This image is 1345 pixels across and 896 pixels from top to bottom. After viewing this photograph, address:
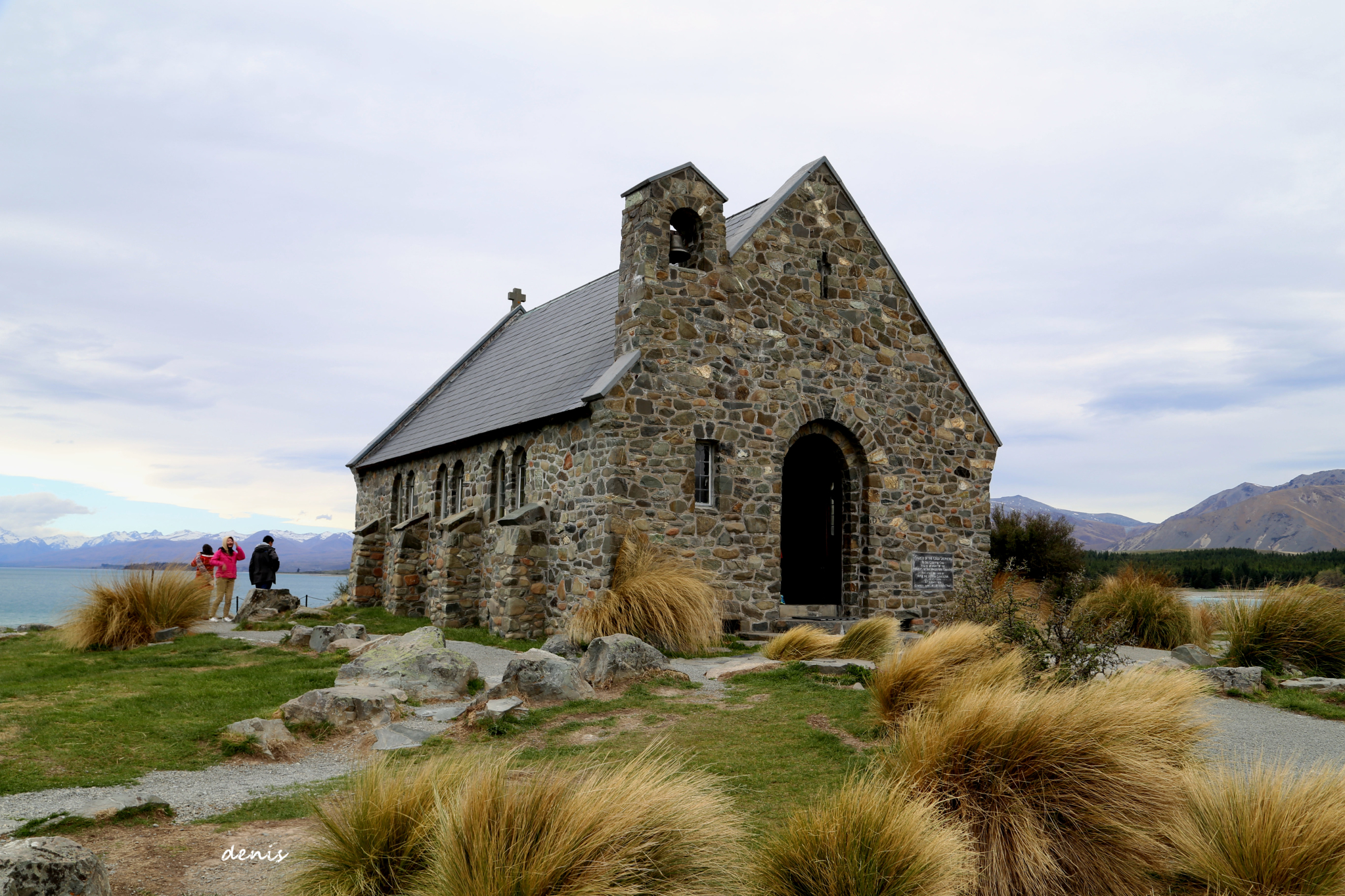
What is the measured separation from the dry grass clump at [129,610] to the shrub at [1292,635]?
17139 millimetres

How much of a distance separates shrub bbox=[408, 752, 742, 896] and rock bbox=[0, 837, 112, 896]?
57.9 inches

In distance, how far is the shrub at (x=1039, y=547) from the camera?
2370 cm

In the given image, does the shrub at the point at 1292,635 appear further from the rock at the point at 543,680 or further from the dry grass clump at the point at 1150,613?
the rock at the point at 543,680

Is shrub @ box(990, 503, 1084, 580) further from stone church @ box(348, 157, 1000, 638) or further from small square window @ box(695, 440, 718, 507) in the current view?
small square window @ box(695, 440, 718, 507)

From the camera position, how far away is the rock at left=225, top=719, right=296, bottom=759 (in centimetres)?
772

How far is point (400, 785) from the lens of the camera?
4898 mm

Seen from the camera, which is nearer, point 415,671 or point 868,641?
point 415,671

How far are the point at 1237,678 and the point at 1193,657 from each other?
5.70 feet

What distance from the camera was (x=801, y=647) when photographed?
1210 centimetres

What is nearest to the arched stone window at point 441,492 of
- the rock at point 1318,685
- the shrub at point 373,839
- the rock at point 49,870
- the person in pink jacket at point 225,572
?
the person in pink jacket at point 225,572

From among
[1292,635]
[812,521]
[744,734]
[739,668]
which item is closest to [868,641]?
[739,668]

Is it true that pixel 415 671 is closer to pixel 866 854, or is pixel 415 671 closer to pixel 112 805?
pixel 112 805

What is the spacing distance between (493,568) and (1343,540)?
181591 mm

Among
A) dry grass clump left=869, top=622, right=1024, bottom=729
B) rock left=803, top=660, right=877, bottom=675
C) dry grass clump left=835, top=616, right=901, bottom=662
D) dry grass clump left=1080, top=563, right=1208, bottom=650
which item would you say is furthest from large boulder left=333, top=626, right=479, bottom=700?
dry grass clump left=1080, top=563, right=1208, bottom=650
